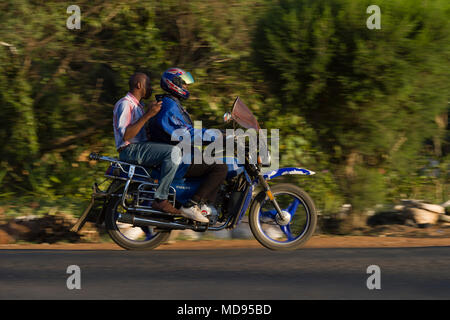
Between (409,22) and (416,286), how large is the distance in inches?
182

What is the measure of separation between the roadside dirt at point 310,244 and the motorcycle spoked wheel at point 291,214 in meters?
0.83

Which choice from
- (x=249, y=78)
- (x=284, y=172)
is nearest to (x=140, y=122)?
(x=284, y=172)

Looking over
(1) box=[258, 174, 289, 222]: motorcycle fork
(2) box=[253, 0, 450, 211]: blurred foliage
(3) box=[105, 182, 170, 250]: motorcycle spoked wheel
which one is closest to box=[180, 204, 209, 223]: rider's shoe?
(3) box=[105, 182, 170, 250]: motorcycle spoked wheel

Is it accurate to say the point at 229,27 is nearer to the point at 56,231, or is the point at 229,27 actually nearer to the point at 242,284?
the point at 56,231

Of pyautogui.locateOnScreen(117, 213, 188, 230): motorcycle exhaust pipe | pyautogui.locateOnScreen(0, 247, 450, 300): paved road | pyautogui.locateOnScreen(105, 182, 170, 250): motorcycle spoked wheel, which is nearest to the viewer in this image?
pyautogui.locateOnScreen(0, 247, 450, 300): paved road

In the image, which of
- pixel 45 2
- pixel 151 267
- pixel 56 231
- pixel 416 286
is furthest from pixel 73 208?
pixel 416 286

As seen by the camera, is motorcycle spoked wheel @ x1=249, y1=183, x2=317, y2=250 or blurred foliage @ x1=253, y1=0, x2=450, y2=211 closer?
motorcycle spoked wheel @ x1=249, y1=183, x2=317, y2=250

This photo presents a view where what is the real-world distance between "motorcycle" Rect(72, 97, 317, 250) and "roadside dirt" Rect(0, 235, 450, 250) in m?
0.81

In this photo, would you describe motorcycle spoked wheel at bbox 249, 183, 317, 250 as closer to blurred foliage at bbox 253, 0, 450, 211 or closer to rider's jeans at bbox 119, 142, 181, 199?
rider's jeans at bbox 119, 142, 181, 199

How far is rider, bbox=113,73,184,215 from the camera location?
7.16 meters

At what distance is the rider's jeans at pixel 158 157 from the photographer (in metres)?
7.16

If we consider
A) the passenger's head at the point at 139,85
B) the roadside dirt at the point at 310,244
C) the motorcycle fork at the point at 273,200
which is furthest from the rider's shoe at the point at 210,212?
the passenger's head at the point at 139,85

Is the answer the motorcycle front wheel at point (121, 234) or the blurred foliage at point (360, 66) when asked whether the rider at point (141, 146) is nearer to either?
the motorcycle front wheel at point (121, 234)

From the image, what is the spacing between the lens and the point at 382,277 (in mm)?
6035
